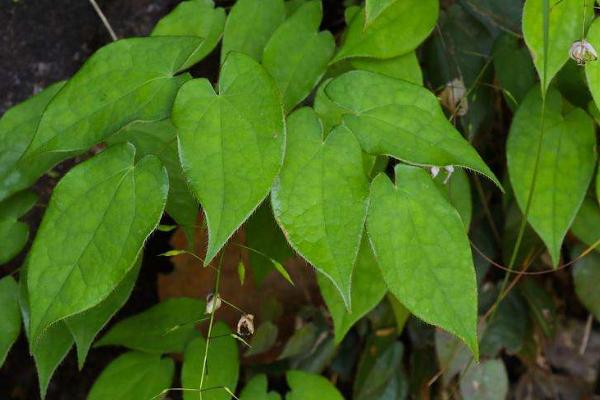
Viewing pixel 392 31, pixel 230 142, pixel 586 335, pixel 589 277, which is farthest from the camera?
pixel 586 335

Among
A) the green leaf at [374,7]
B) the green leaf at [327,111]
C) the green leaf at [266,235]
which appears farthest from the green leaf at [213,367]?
the green leaf at [374,7]

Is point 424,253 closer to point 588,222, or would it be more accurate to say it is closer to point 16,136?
point 588,222

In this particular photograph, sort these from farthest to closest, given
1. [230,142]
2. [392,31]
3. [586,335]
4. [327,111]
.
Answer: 1. [586,335]
2. [392,31]
3. [327,111]
4. [230,142]

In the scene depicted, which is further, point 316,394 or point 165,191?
point 316,394

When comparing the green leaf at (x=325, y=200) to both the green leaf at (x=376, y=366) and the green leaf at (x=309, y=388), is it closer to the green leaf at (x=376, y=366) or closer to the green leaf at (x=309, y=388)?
the green leaf at (x=309, y=388)

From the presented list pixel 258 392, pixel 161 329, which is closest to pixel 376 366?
pixel 258 392

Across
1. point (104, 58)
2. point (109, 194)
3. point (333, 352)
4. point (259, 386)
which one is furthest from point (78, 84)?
point (333, 352)

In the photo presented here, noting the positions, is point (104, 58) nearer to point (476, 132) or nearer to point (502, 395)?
point (476, 132)
